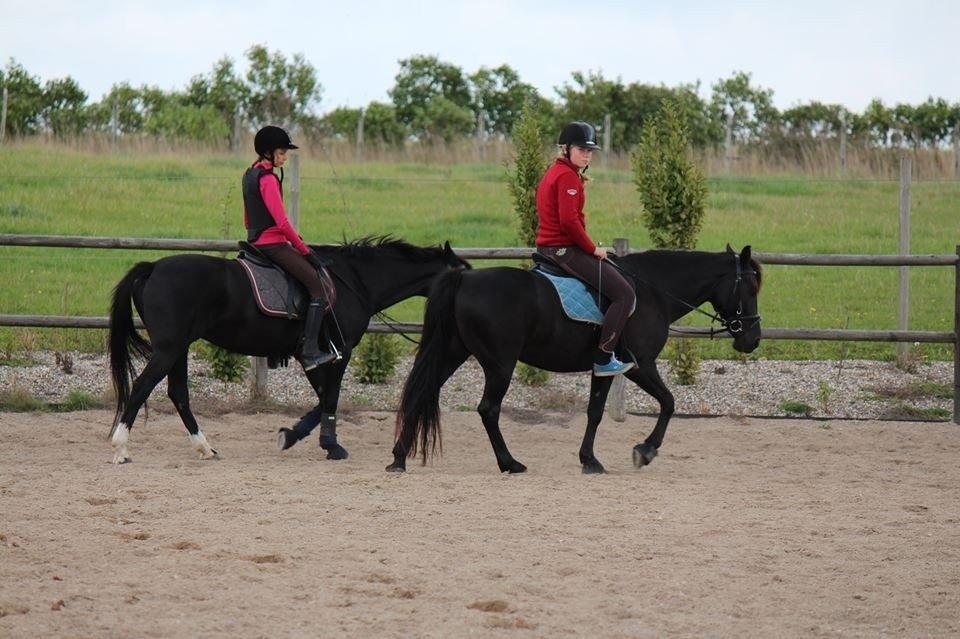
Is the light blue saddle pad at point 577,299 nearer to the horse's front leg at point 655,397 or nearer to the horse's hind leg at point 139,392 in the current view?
the horse's front leg at point 655,397

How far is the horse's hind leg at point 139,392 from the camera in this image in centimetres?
859

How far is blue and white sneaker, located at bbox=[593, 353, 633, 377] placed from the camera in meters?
8.68

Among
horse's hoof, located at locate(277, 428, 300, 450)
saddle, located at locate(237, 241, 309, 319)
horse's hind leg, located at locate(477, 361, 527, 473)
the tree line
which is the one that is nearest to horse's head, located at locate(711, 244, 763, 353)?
horse's hind leg, located at locate(477, 361, 527, 473)

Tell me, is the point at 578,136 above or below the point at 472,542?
above

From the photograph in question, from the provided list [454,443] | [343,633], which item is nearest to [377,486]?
[454,443]

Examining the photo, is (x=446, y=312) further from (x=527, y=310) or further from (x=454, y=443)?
(x=454, y=443)

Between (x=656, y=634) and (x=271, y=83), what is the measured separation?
29.7 meters

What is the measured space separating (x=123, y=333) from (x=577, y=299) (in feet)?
10.3

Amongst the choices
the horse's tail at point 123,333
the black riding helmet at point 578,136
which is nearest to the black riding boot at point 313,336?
the horse's tail at point 123,333

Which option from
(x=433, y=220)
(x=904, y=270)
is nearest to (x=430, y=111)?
(x=433, y=220)

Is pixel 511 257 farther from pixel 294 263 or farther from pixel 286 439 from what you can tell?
pixel 286 439

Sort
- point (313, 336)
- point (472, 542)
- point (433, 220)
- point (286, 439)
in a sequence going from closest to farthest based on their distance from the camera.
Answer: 1. point (472, 542)
2. point (313, 336)
3. point (286, 439)
4. point (433, 220)

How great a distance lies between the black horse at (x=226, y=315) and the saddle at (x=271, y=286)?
0.24 feet

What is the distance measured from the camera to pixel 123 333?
8.91 meters
